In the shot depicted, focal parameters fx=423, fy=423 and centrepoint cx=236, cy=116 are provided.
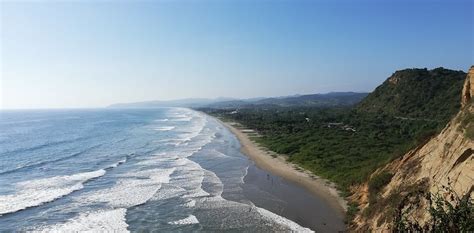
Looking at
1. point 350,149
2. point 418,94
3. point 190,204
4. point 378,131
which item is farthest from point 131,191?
point 418,94

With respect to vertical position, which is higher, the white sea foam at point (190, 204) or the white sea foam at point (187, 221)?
the white sea foam at point (187, 221)

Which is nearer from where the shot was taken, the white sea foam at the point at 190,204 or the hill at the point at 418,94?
Result: the white sea foam at the point at 190,204

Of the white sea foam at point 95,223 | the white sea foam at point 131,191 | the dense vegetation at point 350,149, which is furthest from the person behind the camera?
the dense vegetation at point 350,149

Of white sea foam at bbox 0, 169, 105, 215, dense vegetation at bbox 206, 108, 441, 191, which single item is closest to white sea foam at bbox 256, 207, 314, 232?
dense vegetation at bbox 206, 108, 441, 191

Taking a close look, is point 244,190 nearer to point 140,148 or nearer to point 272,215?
point 272,215

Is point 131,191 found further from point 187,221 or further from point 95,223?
point 187,221

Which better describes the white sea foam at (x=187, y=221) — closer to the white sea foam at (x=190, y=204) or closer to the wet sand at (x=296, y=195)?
the white sea foam at (x=190, y=204)

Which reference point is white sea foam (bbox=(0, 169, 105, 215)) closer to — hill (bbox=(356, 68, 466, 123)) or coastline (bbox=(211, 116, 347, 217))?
coastline (bbox=(211, 116, 347, 217))

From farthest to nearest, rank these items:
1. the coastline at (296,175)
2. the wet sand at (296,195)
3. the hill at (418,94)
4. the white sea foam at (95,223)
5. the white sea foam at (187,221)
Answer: the hill at (418,94), the coastline at (296,175), the wet sand at (296,195), the white sea foam at (187,221), the white sea foam at (95,223)

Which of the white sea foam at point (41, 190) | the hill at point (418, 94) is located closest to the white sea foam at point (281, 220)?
A: the white sea foam at point (41, 190)
